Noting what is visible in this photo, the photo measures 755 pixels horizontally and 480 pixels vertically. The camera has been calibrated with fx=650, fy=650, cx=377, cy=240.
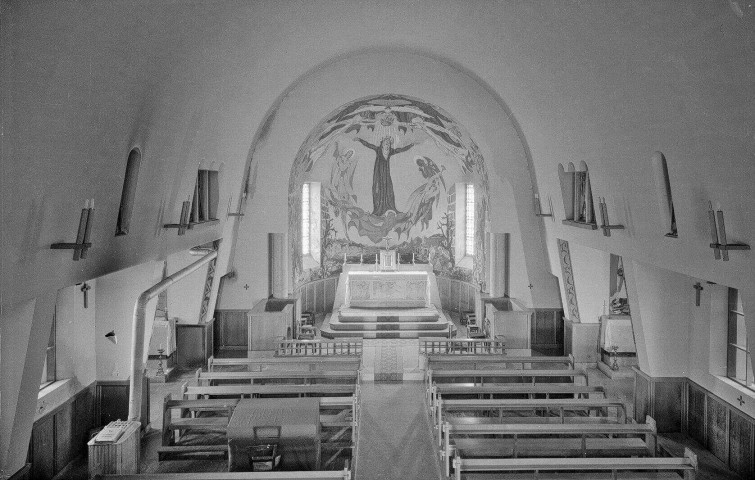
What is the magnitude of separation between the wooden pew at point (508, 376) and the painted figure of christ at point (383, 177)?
1033 centimetres

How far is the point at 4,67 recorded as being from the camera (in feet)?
15.6

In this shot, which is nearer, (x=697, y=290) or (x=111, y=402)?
(x=697, y=290)

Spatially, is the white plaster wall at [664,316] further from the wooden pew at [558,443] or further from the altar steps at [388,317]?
the altar steps at [388,317]

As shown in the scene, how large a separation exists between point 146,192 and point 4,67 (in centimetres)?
454

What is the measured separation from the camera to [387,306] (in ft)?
67.7

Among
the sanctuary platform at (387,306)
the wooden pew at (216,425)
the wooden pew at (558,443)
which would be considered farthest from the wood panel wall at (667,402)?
the sanctuary platform at (387,306)

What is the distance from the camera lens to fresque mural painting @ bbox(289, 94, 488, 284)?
781 inches

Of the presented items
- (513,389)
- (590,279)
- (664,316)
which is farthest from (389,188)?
(664,316)

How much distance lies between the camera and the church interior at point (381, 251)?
6.34 meters

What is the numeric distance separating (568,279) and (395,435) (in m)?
6.85

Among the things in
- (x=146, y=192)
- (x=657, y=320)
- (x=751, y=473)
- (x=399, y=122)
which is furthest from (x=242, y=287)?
(x=751, y=473)

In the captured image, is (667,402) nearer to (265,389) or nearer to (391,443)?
(391,443)

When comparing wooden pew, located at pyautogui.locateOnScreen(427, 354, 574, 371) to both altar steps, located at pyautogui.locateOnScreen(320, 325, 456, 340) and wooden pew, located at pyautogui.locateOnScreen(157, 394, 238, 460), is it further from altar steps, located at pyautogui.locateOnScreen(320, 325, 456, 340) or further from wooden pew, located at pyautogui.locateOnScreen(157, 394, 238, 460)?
wooden pew, located at pyautogui.locateOnScreen(157, 394, 238, 460)

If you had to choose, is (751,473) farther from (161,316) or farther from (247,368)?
(161,316)
